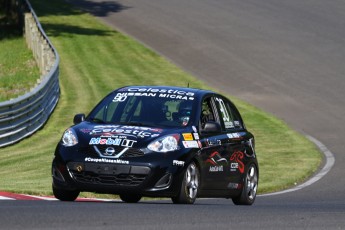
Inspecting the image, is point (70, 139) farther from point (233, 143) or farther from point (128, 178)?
point (233, 143)

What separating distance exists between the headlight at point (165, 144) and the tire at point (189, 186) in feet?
1.05

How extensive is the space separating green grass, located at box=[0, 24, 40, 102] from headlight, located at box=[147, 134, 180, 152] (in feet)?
51.2

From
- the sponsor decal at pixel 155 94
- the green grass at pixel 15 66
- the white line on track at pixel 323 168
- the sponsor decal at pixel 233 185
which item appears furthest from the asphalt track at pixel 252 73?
the green grass at pixel 15 66

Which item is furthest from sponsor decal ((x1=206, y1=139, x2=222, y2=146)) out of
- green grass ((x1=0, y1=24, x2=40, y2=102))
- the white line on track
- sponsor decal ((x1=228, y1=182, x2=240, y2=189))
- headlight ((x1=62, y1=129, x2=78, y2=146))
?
green grass ((x1=0, y1=24, x2=40, y2=102))

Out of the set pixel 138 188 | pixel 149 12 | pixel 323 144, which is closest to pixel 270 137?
pixel 323 144

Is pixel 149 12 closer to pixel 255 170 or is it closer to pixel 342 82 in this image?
pixel 342 82

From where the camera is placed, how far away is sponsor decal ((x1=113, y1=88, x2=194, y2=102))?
13992 mm

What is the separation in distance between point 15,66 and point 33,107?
397 inches

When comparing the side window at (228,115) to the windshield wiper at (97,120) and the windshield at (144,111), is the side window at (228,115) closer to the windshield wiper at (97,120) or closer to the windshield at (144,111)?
the windshield at (144,111)

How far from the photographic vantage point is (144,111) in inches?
541

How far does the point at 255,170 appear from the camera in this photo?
15.2 metres

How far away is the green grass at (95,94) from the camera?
762 inches

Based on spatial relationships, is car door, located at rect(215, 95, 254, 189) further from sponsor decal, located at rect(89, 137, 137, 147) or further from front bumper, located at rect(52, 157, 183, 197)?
sponsor decal, located at rect(89, 137, 137, 147)

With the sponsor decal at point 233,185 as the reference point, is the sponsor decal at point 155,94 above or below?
above
